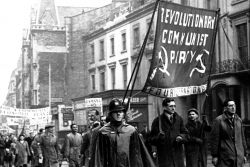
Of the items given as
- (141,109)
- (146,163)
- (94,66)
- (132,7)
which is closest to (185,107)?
(141,109)

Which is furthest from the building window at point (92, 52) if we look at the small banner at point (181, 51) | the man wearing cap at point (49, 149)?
the small banner at point (181, 51)

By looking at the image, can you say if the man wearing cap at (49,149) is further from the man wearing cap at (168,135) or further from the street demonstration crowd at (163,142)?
the man wearing cap at (168,135)

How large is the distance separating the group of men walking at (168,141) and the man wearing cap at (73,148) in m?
2.49

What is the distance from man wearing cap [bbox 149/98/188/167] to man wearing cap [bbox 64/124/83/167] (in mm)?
8231

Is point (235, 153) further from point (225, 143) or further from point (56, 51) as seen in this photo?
point (56, 51)

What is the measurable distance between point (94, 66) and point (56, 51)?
1154 cm

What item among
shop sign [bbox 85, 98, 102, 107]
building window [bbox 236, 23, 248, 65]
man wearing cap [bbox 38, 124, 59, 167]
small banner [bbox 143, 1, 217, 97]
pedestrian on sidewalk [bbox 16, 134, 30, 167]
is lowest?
pedestrian on sidewalk [bbox 16, 134, 30, 167]

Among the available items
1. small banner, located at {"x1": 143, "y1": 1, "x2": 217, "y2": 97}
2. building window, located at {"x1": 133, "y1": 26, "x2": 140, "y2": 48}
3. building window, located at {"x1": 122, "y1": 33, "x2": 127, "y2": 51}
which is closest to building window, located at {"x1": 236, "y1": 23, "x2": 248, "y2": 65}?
building window, located at {"x1": 133, "y1": 26, "x2": 140, "y2": 48}

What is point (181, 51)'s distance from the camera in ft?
34.8

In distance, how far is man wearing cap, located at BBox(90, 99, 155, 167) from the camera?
665 cm

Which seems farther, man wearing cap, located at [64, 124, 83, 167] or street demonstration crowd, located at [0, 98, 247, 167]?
man wearing cap, located at [64, 124, 83, 167]

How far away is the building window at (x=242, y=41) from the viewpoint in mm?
29237

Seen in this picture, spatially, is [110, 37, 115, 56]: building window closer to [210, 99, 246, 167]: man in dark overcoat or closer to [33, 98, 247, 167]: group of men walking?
[33, 98, 247, 167]: group of men walking

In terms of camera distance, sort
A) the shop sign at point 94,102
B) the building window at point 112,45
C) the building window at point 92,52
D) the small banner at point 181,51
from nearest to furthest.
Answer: the small banner at point 181,51, the shop sign at point 94,102, the building window at point 112,45, the building window at point 92,52
